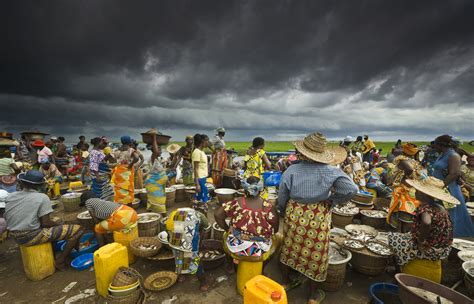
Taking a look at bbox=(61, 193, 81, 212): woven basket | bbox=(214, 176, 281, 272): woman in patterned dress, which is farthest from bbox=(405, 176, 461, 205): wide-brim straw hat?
bbox=(61, 193, 81, 212): woven basket

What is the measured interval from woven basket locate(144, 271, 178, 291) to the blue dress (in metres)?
5.19

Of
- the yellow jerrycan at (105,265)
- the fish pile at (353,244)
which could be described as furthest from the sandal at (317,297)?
the yellow jerrycan at (105,265)

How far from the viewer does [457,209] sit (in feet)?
14.7

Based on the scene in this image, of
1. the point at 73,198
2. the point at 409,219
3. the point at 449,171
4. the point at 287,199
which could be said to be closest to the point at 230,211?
the point at 287,199

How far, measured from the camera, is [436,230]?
2982mm

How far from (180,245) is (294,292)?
1834mm

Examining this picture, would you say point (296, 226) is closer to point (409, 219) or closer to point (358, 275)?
point (358, 275)

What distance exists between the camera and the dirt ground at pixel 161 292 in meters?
3.27

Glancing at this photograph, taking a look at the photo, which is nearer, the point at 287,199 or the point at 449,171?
the point at 287,199

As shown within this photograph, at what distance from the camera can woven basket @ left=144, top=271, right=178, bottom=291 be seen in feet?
11.1

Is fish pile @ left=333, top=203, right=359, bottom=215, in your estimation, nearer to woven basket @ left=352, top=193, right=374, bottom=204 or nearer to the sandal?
woven basket @ left=352, top=193, right=374, bottom=204

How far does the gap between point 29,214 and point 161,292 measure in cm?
233

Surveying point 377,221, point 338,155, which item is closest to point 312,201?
point 338,155

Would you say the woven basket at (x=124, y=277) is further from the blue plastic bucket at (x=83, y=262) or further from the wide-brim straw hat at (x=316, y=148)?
the wide-brim straw hat at (x=316, y=148)
